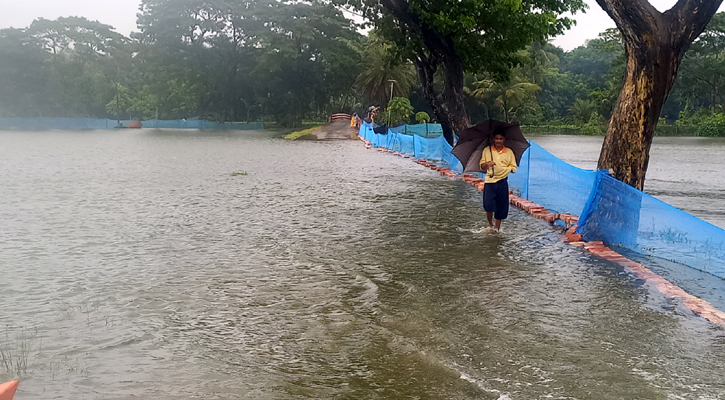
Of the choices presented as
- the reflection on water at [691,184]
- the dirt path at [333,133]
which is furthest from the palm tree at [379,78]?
the reflection on water at [691,184]

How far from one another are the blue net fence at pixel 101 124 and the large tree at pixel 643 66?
61498mm

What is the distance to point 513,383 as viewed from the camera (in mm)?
4148

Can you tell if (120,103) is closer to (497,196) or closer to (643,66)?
(497,196)

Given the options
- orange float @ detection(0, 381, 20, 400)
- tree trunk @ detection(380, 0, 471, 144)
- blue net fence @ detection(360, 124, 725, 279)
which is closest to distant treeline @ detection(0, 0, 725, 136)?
tree trunk @ detection(380, 0, 471, 144)

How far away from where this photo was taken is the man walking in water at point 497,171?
364 inches

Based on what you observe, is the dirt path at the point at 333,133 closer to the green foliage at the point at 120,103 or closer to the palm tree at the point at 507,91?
the palm tree at the point at 507,91

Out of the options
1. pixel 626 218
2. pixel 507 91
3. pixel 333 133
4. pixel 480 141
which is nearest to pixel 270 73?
pixel 333 133

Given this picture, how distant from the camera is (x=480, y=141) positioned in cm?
956

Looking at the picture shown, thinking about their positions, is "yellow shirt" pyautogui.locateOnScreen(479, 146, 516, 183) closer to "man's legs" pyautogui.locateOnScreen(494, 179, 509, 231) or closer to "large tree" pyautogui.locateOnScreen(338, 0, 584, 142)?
"man's legs" pyautogui.locateOnScreen(494, 179, 509, 231)

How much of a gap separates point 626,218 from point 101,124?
248 ft

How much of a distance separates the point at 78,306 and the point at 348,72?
62.1 metres

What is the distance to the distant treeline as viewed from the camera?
203 ft

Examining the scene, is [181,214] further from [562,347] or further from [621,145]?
[562,347]

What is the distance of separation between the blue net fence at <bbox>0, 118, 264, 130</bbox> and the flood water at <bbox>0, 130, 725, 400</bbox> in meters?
60.4
